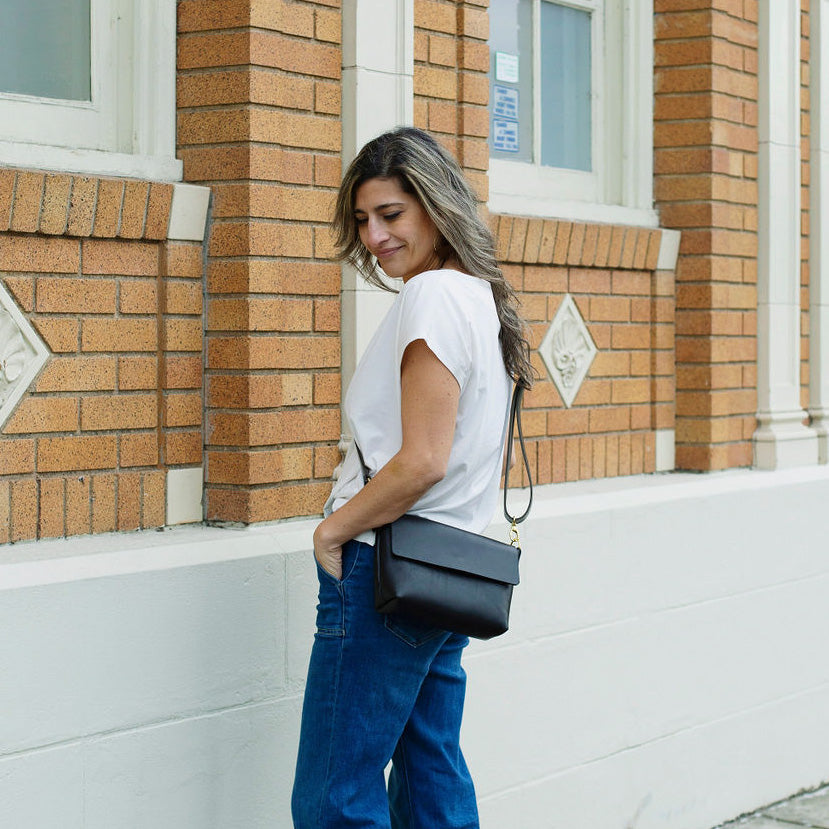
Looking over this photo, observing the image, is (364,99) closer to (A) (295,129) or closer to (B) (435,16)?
(A) (295,129)

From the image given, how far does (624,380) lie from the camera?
5176mm

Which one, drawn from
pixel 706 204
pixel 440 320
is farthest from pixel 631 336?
pixel 440 320

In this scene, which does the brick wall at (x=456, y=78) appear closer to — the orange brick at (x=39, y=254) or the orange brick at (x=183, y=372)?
the orange brick at (x=183, y=372)

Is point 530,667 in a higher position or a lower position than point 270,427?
lower

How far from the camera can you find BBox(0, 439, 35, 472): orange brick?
134 inches

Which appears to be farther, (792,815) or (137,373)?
(792,815)

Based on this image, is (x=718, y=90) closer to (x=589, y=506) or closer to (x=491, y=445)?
(x=589, y=506)

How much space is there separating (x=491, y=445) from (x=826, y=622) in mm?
2969

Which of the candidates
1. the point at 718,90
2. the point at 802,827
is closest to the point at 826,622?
the point at 802,827

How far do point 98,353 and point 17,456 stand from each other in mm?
331

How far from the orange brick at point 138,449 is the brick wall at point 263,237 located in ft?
0.52

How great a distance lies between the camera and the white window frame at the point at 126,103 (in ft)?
11.9

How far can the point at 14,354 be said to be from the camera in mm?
3406

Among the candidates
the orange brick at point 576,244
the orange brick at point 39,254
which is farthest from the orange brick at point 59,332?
the orange brick at point 576,244
